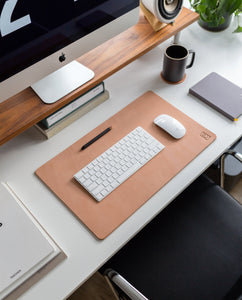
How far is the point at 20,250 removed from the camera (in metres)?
0.94

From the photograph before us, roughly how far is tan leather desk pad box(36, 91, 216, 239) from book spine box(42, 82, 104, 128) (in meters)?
0.11

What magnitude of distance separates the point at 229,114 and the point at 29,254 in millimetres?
815

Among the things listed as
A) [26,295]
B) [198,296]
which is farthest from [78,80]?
[198,296]

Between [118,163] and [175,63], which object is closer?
[118,163]

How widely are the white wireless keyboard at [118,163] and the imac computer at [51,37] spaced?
25 centimetres

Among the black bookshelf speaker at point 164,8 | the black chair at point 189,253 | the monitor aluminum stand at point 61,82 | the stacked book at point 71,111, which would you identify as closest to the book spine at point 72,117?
the stacked book at point 71,111

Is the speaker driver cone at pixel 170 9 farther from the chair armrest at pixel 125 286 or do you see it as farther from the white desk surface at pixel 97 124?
the chair armrest at pixel 125 286

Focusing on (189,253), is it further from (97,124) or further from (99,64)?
(99,64)

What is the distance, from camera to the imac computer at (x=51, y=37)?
0.91 m

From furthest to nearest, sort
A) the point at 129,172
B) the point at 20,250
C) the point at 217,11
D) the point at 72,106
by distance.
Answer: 1. the point at 217,11
2. the point at 72,106
3. the point at 129,172
4. the point at 20,250

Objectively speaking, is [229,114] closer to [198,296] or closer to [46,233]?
[198,296]

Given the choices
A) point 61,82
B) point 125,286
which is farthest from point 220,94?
point 125,286

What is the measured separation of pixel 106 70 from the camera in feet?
3.95

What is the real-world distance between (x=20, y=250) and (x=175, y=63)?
0.83m
